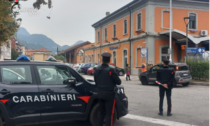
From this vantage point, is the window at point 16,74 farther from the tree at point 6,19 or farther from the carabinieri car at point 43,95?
the tree at point 6,19

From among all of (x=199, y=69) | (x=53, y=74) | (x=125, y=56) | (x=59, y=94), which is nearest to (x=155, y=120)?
(x=59, y=94)

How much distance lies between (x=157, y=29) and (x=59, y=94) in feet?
74.3

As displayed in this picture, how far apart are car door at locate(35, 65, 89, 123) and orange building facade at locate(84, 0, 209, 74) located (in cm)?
1975

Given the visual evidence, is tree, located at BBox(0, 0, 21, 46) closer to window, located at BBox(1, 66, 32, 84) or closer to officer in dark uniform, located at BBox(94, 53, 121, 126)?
window, located at BBox(1, 66, 32, 84)

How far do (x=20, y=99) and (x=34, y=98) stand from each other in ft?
0.90

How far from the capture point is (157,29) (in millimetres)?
25828

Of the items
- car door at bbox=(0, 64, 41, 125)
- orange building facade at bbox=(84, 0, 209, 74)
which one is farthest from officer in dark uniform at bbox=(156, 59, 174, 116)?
orange building facade at bbox=(84, 0, 209, 74)

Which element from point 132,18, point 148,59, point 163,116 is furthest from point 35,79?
point 132,18

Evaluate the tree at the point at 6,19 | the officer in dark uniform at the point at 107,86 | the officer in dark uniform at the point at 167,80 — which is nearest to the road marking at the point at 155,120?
the officer in dark uniform at the point at 167,80

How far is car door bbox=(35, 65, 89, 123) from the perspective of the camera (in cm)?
473

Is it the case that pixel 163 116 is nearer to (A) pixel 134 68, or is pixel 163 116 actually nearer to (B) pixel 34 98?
(B) pixel 34 98

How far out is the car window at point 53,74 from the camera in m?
4.88

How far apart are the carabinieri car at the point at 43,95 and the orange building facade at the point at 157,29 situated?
19.7 meters

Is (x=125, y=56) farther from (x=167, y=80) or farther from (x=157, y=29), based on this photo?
(x=167, y=80)
